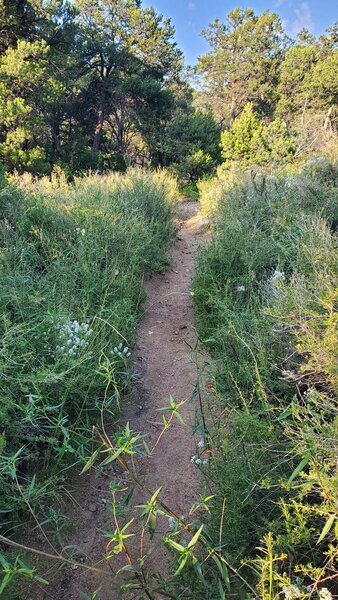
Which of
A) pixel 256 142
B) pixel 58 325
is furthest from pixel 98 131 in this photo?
pixel 58 325

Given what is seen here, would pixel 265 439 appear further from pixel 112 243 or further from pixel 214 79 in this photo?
pixel 214 79

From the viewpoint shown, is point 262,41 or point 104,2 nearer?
point 104,2

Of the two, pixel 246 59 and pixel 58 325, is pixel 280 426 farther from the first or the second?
pixel 246 59

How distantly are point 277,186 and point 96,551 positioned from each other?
5.88m

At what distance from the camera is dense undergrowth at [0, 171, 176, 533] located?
1.95m

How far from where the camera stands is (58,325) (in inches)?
97.7

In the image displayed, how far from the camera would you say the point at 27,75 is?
13.1 meters

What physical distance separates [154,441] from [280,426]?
106 centimetres

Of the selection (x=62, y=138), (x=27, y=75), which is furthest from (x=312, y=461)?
(x=62, y=138)

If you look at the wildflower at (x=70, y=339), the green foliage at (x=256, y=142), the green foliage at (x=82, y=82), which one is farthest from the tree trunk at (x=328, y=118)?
the wildflower at (x=70, y=339)

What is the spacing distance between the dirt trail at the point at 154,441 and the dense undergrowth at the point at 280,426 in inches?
14.2

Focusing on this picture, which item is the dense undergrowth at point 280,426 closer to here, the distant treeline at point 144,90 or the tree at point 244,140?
the distant treeline at point 144,90

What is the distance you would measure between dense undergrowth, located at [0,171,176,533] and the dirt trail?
0.21 meters

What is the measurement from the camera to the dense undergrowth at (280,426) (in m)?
1.34
